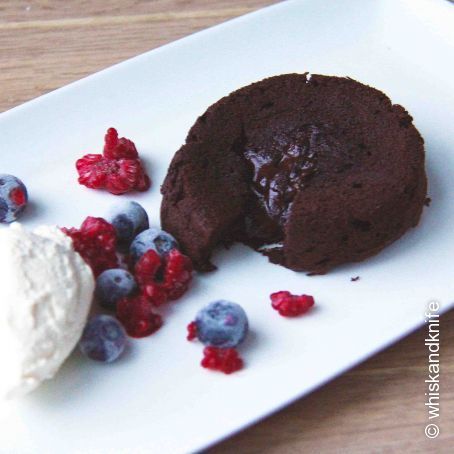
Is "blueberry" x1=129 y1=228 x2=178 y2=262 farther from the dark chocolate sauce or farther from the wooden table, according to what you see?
the wooden table

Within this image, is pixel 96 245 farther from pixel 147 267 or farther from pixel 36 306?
pixel 36 306

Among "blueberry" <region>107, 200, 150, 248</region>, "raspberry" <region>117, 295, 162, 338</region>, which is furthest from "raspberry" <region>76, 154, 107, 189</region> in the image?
"raspberry" <region>117, 295, 162, 338</region>

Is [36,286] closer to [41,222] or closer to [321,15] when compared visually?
[41,222]

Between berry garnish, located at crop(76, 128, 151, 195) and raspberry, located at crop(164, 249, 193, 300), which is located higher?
berry garnish, located at crop(76, 128, 151, 195)

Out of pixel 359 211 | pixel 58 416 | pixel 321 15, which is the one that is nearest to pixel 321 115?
pixel 359 211

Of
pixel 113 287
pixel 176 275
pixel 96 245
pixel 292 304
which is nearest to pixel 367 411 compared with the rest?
pixel 292 304

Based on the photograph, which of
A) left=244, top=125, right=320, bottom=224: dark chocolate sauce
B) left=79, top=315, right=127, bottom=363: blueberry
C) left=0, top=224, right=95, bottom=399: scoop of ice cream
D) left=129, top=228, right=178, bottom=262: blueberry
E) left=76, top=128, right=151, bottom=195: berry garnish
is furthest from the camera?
left=76, top=128, right=151, bottom=195: berry garnish
